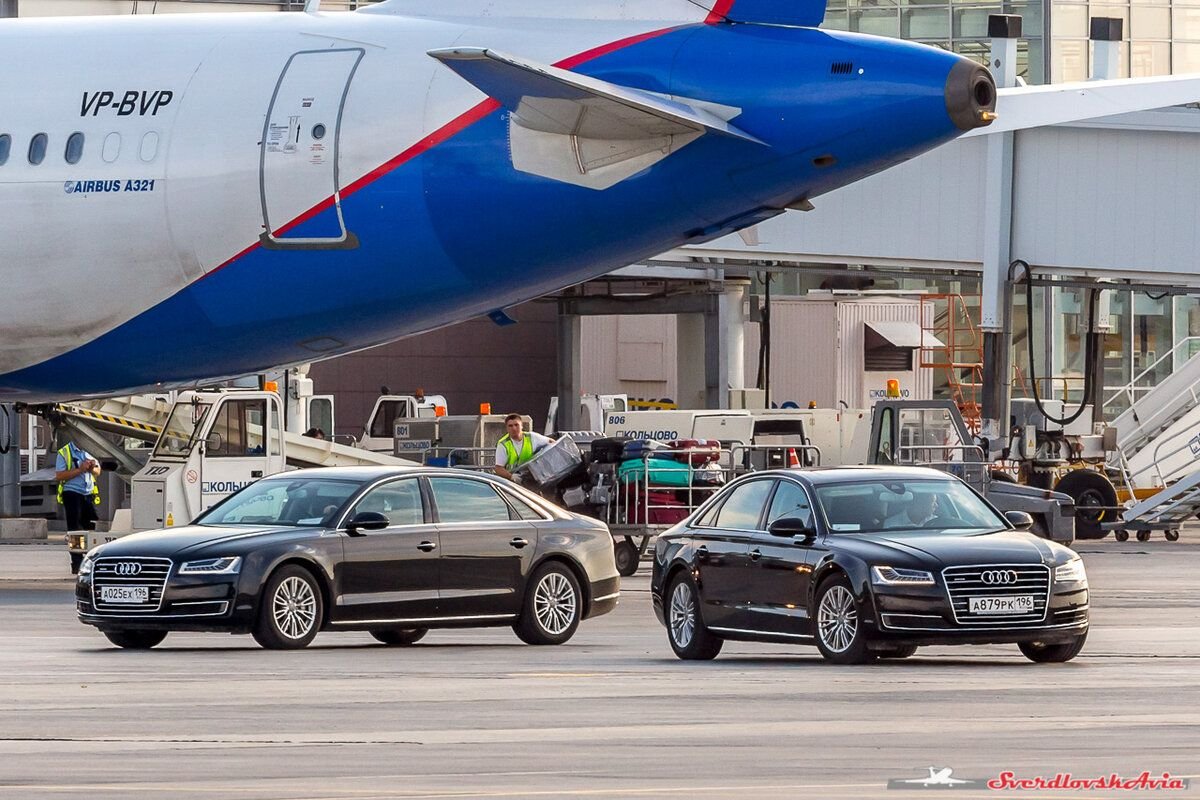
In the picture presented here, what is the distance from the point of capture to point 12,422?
37.3 meters

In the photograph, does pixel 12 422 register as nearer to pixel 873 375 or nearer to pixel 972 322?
pixel 873 375

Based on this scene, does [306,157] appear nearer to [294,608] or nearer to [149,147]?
[149,147]

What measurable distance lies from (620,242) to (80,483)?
57.3 feet

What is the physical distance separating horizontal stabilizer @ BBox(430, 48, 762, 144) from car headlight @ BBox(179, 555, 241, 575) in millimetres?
4136

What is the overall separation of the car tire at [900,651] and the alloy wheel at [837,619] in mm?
256

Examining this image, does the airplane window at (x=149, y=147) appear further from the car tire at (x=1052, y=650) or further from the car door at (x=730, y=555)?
the car tire at (x=1052, y=650)

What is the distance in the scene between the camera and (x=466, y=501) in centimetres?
1892

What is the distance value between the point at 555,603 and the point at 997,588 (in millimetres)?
4422

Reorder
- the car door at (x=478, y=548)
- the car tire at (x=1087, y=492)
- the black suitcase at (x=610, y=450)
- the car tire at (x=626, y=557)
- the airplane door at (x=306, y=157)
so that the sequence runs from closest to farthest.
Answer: the car door at (x=478, y=548) → the airplane door at (x=306, y=157) → the car tire at (x=626, y=557) → the black suitcase at (x=610, y=450) → the car tire at (x=1087, y=492)

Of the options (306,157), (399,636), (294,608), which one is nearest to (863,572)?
(294,608)

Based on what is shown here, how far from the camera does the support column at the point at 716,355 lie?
→ 181 feet

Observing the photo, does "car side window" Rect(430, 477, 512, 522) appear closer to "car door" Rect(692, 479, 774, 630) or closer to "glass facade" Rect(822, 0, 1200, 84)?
"car door" Rect(692, 479, 774, 630)

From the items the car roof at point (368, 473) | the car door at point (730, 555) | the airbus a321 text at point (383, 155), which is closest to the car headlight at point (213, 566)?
the car roof at point (368, 473)

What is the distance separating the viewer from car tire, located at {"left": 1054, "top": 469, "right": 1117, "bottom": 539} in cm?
3781
